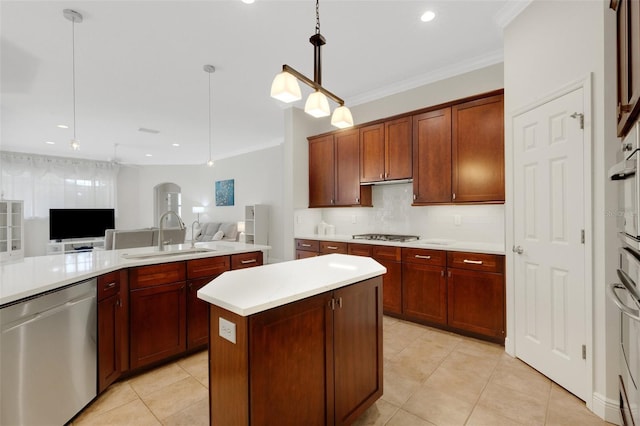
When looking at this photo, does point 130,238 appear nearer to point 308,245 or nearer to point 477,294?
point 308,245

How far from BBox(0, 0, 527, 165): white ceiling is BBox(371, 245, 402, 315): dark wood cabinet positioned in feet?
7.18

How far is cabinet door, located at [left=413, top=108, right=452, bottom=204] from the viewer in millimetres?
3225

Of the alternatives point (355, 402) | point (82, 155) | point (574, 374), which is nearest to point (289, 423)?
point (355, 402)

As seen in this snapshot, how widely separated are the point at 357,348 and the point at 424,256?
1802mm

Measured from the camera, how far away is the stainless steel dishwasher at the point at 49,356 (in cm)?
140

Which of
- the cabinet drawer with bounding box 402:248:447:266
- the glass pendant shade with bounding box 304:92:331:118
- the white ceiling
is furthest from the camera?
the cabinet drawer with bounding box 402:248:447:266

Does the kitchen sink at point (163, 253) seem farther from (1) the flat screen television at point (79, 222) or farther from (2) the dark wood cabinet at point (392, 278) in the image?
(1) the flat screen television at point (79, 222)

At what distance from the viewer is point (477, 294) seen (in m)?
2.83

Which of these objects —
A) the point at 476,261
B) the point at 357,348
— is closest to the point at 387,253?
the point at 476,261

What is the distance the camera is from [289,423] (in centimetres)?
128

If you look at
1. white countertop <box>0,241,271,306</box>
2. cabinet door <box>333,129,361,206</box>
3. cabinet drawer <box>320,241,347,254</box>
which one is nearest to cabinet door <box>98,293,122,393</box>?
white countertop <box>0,241,271,306</box>

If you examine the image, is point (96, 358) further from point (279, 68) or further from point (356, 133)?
point (356, 133)

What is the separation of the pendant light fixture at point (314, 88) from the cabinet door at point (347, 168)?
1875 millimetres

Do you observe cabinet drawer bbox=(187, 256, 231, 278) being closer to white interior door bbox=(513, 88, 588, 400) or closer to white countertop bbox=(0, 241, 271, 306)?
white countertop bbox=(0, 241, 271, 306)
